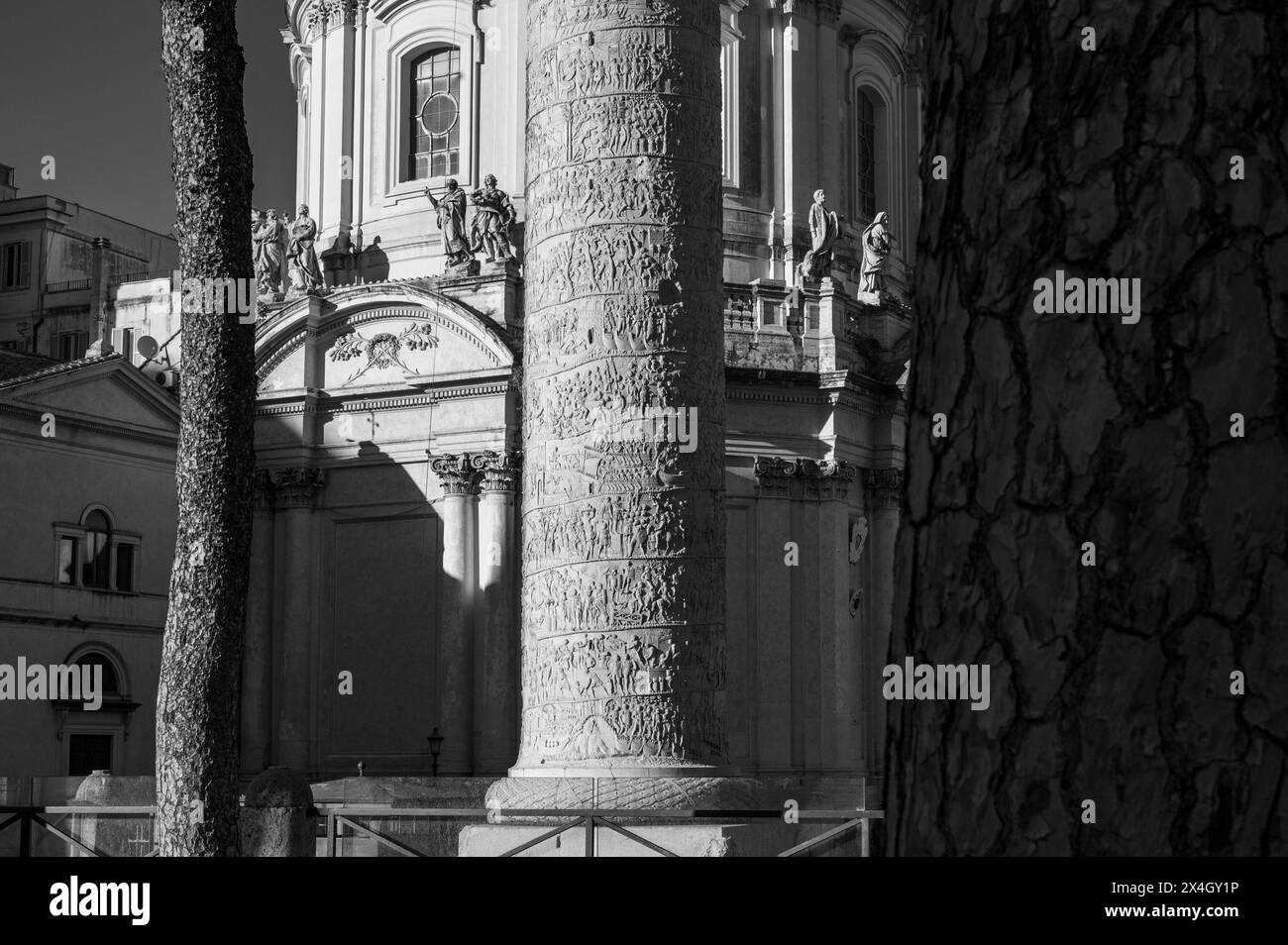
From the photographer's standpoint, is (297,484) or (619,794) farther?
(297,484)

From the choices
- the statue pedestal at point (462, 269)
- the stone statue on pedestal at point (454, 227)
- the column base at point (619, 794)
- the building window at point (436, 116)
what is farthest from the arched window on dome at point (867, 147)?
the column base at point (619, 794)

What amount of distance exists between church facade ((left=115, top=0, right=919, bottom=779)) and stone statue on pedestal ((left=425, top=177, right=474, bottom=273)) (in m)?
0.06

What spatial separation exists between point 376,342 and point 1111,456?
28671 millimetres

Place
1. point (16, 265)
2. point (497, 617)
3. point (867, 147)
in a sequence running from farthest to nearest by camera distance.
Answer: point (16, 265) → point (867, 147) → point (497, 617)

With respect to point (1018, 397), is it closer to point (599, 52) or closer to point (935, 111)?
point (935, 111)

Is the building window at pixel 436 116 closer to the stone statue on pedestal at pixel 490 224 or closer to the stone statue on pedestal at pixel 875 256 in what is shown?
the stone statue on pedestal at pixel 490 224

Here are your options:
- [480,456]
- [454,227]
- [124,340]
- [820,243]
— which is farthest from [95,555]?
[820,243]

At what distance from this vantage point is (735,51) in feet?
111

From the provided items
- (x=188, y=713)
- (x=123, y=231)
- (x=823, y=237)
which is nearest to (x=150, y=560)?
(x=823, y=237)

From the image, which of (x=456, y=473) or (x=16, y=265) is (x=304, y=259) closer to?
(x=456, y=473)

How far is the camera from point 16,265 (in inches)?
1829

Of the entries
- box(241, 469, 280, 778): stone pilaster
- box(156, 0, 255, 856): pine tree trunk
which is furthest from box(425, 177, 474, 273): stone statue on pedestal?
box(156, 0, 255, 856): pine tree trunk

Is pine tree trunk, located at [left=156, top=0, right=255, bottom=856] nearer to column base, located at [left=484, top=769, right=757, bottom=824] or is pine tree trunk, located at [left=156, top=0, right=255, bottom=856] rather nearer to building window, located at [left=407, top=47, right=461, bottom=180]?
column base, located at [left=484, top=769, right=757, bottom=824]

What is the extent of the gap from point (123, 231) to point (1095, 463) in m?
49.1
